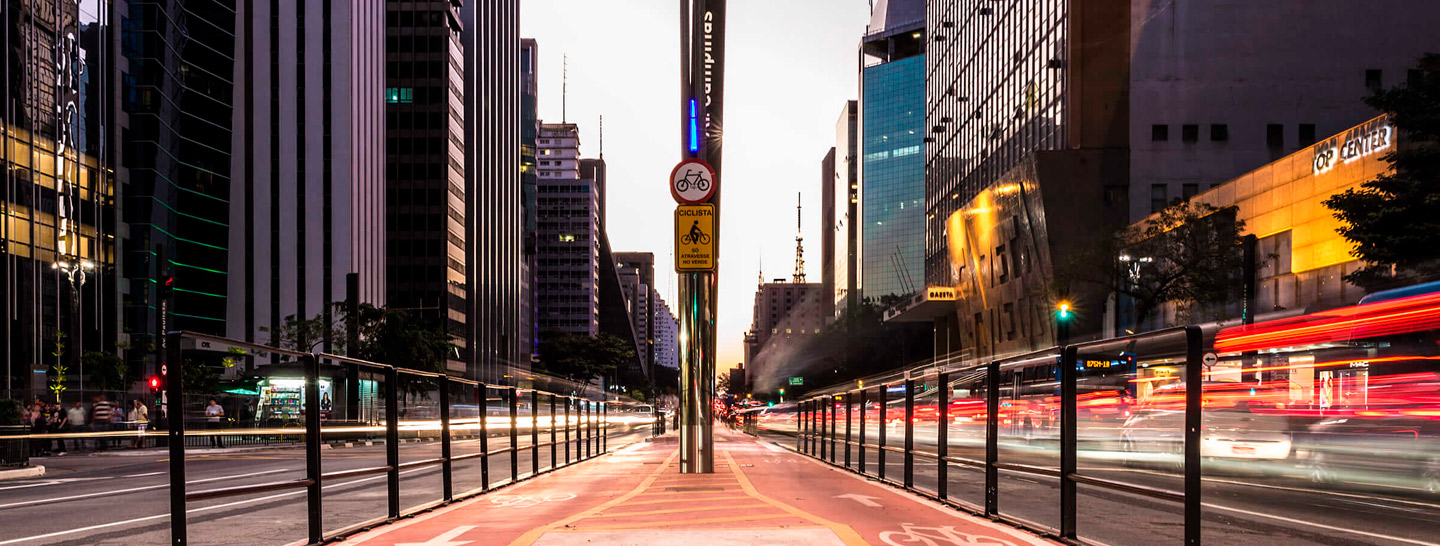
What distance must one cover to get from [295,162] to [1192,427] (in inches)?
3723

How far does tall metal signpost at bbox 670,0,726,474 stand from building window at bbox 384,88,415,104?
10759 cm

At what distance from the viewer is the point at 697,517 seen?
9281 millimetres

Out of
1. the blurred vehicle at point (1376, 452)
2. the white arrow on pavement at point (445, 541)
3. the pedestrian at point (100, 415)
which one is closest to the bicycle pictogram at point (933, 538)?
the white arrow on pavement at point (445, 541)

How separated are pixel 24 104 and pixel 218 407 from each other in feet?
91.8

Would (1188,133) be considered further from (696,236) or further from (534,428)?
(696,236)

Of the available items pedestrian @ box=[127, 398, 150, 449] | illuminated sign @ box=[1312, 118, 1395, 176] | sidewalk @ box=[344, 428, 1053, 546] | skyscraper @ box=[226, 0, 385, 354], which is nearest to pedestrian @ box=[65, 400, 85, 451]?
pedestrian @ box=[127, 398, 150, 449]

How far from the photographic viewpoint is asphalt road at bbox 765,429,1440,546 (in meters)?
10.1

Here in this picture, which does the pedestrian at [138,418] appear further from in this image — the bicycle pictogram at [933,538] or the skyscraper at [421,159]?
the skyscraper at [421,159]

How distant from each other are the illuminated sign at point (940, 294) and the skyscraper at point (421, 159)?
49.7 meters

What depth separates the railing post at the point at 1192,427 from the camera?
620 cm

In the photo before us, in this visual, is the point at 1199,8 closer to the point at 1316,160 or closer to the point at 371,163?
the point at 1316,160

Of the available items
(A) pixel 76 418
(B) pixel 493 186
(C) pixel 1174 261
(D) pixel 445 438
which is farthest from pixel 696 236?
(B) pixel 493 186

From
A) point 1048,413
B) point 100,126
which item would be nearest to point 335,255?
point 100,126

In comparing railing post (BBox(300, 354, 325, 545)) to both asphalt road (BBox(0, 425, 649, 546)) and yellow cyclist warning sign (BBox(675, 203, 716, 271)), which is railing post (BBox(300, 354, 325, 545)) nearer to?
asphalt road (BBox(0, 425, 649, 546))
